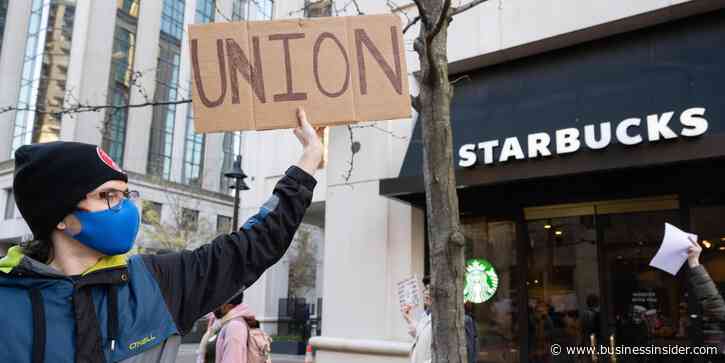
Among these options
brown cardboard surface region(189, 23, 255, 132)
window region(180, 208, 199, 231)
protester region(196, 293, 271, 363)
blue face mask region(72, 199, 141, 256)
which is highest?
window region(180, 208, 199, 231)

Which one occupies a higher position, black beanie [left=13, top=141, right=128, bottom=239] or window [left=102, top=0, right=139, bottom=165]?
window [left=102, top=0, right=139, bottom=165]

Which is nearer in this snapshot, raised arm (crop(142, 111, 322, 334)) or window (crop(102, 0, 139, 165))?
raised arm (crop(142, 111, 322, 334))

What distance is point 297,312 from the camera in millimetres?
25453

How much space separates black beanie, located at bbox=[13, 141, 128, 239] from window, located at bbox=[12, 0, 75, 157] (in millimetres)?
39851

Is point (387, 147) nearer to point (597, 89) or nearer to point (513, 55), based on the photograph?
point (513, 55)

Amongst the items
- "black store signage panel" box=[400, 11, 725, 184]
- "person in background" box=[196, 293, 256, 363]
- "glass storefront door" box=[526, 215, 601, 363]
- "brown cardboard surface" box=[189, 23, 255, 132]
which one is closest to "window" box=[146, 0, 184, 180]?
"black store signage panel" box=[400, 11, 725, 184]

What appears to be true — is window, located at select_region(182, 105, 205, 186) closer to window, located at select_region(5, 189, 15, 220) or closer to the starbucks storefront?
window, located at select_region(5, 189, 15, 220)

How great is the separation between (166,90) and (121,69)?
3.75 metres

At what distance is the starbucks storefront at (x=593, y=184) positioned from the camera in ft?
23.8

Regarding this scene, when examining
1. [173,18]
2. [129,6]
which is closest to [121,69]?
[129,6]

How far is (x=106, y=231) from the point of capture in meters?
1.84

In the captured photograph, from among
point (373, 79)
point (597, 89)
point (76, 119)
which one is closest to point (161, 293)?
point (373, 79)

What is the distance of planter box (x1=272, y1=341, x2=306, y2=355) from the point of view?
2102 centimetres

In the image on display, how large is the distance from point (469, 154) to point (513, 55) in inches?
74.2
